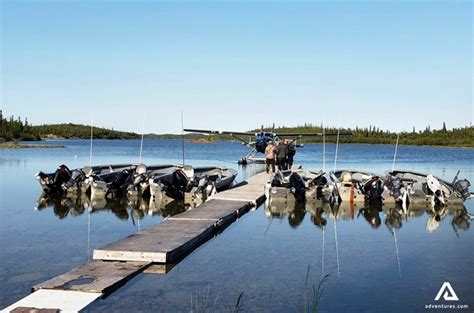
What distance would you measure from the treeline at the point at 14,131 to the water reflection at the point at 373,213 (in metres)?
80.7

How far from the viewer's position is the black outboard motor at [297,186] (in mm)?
16219

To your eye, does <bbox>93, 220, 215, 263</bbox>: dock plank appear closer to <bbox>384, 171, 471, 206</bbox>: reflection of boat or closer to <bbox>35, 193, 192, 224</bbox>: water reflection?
<bbox>35, 193, 192, 224</bbox>: water reflection

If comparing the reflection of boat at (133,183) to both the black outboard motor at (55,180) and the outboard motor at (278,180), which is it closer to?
the black outboard motor at (55,180)

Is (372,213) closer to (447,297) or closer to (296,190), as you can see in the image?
(296,190)

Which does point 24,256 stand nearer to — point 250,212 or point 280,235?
point 280,235

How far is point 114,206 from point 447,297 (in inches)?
431

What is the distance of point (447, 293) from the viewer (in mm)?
6910

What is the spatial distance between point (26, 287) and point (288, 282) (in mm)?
3710

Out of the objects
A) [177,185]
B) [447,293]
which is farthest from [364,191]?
[447,293]

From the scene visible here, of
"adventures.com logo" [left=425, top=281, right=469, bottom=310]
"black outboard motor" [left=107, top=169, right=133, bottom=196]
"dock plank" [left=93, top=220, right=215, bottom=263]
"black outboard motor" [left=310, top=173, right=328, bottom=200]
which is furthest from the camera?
"black outboard motor" [left=107, top=169, right=133, bottom=196]

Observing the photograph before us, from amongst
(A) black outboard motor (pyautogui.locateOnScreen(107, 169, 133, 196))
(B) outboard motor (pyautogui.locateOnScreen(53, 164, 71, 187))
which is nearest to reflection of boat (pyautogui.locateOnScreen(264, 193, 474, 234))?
(A) black outboard motor (pyautogui.locateOnScreen(107, 169, 133, 196))

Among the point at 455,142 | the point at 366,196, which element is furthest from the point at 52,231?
the point at 455,142

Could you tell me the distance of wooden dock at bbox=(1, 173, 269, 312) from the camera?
20.1ft

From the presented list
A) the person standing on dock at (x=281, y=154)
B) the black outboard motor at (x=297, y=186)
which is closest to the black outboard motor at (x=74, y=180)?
the black outboard motor at (x=297, y=186)
